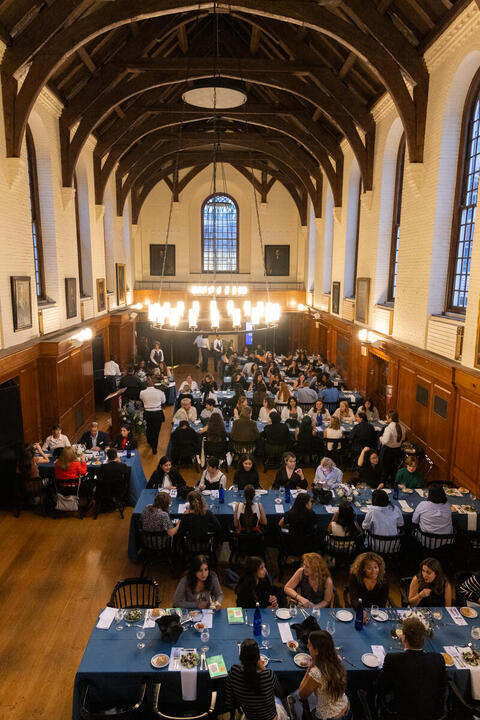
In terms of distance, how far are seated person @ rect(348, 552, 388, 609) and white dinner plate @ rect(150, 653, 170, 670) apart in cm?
197

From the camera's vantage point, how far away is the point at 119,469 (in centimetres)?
803

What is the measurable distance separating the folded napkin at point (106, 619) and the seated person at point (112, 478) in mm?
3362

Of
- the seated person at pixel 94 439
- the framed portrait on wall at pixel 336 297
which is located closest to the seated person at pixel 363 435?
the seated person at pixel 94 439

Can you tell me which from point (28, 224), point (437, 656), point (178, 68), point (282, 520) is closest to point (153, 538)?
point (282, 520)


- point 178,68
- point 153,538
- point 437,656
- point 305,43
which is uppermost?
point 305,43

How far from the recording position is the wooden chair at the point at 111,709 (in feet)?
12.3

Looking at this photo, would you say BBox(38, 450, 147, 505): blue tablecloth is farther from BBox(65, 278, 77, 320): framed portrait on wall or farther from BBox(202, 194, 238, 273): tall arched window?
BBox(202, 194, 238, 273): tall arched window

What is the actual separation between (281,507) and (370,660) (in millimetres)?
2859

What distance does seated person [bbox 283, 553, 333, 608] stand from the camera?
520 centimetres

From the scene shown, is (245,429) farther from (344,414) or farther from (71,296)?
(71,296)

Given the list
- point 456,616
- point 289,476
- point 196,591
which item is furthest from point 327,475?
point 196,591

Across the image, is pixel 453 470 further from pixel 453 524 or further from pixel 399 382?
pixel 399 382

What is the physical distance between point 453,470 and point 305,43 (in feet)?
32.0

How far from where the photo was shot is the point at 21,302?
368 inches
